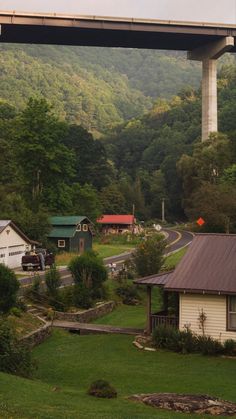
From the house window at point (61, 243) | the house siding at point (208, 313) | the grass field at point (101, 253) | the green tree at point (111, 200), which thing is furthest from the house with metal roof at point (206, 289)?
the green tree at point (111, 200)

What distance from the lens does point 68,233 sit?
60188 mm

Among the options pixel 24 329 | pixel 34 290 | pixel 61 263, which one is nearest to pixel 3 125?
pixel 61 263

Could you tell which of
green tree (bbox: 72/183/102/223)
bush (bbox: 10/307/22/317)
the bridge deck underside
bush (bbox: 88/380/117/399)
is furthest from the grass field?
bush (bbox: 88/380/117/399)

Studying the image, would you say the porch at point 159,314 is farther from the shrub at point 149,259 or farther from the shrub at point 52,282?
the shrub at point 149,259

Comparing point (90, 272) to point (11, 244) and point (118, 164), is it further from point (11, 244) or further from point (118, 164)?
point (118, 164)

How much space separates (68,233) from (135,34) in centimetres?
3638

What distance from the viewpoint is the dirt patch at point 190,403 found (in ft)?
47.1

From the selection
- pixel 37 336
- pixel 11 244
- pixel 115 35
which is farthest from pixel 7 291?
pixel 115 35

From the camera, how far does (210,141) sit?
9069 cm

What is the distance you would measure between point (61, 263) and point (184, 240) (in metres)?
25.2

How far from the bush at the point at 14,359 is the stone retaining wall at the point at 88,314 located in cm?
1074

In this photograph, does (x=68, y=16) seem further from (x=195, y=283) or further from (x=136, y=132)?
(x=136, y=132)

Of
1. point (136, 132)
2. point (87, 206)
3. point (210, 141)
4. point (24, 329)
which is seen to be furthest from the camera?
point (136, 132)

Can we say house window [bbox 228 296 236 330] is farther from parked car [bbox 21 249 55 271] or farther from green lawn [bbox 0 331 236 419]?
parked car [bbox 21 249 55 271]
